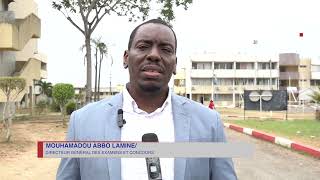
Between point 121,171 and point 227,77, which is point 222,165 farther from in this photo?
point 227,77

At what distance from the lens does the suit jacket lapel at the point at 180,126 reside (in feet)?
6.26

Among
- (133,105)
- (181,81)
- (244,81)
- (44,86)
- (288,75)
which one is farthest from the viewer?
(181,81)

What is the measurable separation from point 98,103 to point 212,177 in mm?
531

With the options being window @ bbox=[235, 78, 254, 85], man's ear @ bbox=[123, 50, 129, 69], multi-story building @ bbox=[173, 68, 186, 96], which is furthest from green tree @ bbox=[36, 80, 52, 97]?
man's ear @ bbox=[123, 50, 129, 69]

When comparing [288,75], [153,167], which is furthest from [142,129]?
[288,75]

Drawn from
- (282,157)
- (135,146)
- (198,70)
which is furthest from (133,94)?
(198,70)

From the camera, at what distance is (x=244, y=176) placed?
30.9ft

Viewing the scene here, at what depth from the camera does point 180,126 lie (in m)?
2.02

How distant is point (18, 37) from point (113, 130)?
2729 centimetres

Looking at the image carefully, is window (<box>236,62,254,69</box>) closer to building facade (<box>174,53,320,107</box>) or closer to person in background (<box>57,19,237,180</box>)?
building facade (<box>174,53,320,107</box>)

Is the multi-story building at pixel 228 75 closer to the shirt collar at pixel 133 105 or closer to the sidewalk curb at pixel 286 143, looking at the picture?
the sidewalk curb at pixel 286 143

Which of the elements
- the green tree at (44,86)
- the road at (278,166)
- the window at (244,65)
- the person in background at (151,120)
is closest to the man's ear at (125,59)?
the person in background at (151,120)

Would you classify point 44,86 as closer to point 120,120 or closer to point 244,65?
point 244,65

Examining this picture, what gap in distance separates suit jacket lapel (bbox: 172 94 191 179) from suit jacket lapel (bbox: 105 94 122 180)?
208mm
